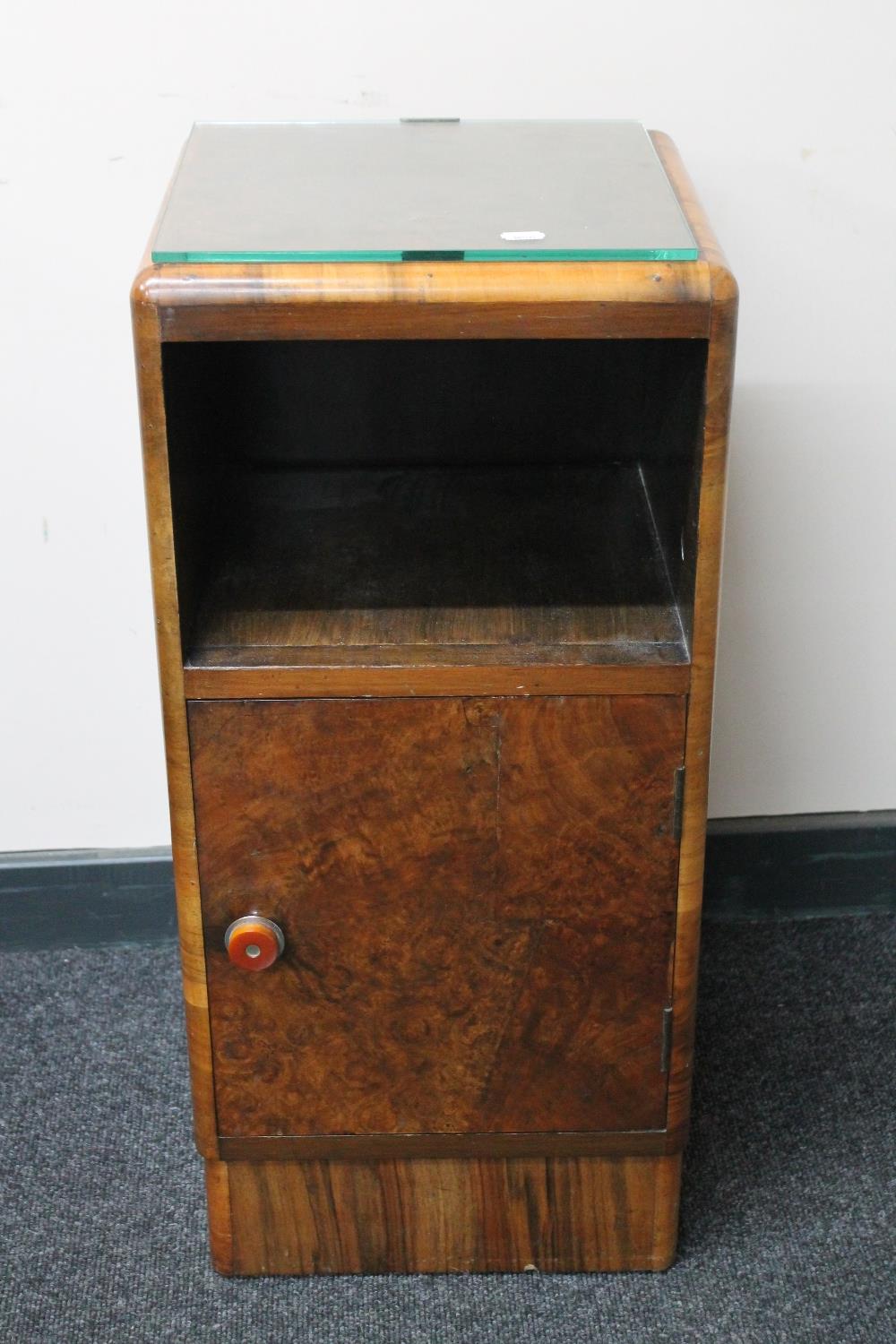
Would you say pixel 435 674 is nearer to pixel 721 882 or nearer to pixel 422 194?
pixel 422 194

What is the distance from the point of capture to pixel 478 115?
1.14m

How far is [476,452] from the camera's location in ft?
3.81

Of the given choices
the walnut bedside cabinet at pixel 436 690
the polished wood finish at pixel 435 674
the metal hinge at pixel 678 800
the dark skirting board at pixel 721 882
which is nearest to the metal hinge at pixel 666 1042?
the walnut bedside cabinet at pixel 436 690

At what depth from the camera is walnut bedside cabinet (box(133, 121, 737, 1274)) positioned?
80 cm

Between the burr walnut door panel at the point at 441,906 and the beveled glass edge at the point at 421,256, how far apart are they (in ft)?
0.84

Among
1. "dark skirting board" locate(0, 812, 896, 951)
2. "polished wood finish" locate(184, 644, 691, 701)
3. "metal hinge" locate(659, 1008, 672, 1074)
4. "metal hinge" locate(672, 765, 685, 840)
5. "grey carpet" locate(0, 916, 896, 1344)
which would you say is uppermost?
"polished wood finish" locate(184, 644, 691, 701)

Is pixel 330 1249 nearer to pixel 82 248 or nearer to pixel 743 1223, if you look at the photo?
pixel 743 1223

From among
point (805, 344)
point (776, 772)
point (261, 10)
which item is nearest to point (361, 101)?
point (261, 10)

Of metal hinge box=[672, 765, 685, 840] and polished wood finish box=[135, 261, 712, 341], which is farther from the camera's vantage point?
metal hinge box=[672, 765, 685, 840]

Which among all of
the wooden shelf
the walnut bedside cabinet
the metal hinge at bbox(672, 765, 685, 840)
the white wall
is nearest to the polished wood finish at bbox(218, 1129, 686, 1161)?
the walnut bedside cabinet

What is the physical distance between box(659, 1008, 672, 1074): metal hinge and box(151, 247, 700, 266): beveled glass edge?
1.58ft

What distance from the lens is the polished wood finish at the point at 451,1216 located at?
41.6 inches

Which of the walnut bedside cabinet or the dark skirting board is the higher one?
the walnut bedside cabinet

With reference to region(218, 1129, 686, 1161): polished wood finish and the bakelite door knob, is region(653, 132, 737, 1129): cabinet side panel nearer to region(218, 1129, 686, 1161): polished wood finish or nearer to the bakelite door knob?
region(218, 1129, 686, 1161): polished wood finish
